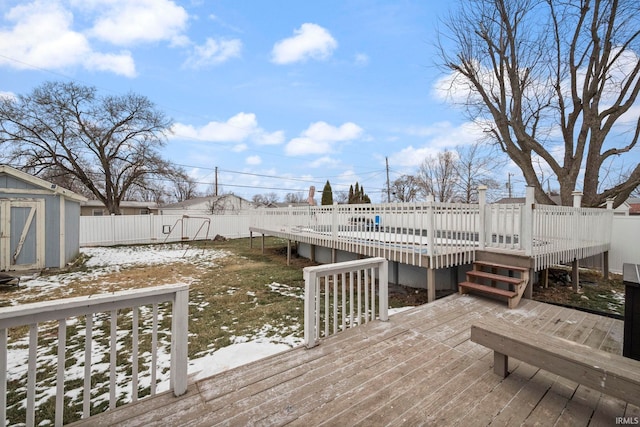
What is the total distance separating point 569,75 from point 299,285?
1035cm

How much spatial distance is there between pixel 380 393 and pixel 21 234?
397 inches

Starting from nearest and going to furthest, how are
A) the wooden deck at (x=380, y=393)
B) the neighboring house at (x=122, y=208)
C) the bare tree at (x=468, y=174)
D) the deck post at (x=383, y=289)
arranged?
→ the wooden deck at (x=380, y=393), the deck post at (x=383, y=289), the bare tree at (x=468, y=174), the neighboring house at (x=122, y=208)

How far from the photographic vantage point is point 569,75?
8.48 meters

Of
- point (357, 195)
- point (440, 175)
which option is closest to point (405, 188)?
point (440, 175)

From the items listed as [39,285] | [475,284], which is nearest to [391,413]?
[475,284]

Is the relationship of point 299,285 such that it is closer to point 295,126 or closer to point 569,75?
point 569,75

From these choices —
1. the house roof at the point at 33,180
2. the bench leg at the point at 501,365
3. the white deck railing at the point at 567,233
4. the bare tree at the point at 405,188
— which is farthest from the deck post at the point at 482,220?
the bare tree at the point at 405,188

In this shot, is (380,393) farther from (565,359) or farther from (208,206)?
(208,206)

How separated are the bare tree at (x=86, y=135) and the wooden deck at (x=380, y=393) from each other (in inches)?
764

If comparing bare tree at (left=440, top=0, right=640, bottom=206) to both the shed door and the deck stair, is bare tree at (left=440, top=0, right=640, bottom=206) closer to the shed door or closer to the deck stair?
the deck stair

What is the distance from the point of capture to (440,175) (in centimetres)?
2192

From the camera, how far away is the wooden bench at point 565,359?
167cm

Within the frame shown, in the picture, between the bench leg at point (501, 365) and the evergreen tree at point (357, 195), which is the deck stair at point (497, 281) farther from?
the evergreen tree at point (357, 195)

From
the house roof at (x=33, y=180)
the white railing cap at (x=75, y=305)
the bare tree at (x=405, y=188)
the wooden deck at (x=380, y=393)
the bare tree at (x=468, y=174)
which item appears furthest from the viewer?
the bare tree at (x=405, y=188)
